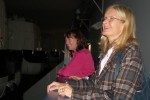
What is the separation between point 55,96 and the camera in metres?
1.11

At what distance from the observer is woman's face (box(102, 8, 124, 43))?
1.19 m

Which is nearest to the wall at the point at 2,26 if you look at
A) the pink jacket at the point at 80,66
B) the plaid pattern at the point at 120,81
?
the pink jacket at the point at 80,66

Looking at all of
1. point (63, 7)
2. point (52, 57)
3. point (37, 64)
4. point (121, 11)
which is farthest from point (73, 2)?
point (121, 11)

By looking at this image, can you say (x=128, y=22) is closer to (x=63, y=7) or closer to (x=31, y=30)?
(x=63, y=7)

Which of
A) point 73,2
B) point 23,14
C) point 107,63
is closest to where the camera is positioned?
point 107,63

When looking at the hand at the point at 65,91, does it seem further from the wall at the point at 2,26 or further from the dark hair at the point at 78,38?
the wall at the point at 2,26

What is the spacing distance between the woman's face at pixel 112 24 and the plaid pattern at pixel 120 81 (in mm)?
131

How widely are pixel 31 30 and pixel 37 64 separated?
57.2 inches

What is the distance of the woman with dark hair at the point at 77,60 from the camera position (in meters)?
2.14

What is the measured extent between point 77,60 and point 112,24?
1.02 metres

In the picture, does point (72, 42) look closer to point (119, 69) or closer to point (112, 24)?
point (112, 24)

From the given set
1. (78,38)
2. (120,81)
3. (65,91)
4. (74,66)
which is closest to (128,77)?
(120,81)

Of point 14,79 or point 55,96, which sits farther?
point 14,79

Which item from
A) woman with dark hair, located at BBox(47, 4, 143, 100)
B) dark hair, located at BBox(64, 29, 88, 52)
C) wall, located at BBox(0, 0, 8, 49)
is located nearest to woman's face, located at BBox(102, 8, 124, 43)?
woman with dark hair, located at BBox(47, 4, 143, 100)
